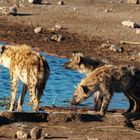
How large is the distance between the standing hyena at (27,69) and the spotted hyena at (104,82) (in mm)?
721

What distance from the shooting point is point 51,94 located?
Result: 48.8ft

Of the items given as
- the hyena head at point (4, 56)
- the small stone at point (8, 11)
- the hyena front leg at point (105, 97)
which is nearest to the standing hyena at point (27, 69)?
the hyena head at point (4, 56)

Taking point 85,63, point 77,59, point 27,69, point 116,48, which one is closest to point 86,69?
point 85,63

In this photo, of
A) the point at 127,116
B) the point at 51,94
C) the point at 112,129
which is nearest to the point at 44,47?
the point at 51,94

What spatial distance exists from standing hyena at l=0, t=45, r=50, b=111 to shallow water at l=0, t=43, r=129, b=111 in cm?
82

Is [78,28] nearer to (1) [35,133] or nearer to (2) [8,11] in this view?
(2) [8,11]

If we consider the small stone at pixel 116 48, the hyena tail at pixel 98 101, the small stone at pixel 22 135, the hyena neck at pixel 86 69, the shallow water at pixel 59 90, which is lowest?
the small stone at pixel 116 48

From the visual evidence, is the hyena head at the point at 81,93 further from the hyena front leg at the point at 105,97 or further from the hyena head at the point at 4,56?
the hyena head at the point at 4,56

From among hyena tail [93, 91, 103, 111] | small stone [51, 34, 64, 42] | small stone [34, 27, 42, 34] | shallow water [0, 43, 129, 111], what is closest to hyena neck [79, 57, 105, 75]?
shallow water [0, 43, 129, 111]

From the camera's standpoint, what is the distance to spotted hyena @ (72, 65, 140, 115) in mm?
11883

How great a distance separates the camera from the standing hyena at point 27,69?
1148cm

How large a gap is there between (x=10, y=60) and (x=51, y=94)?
8.23ft

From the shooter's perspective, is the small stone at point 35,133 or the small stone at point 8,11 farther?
the small stone at point 8,11

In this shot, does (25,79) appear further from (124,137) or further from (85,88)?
(124,137)
